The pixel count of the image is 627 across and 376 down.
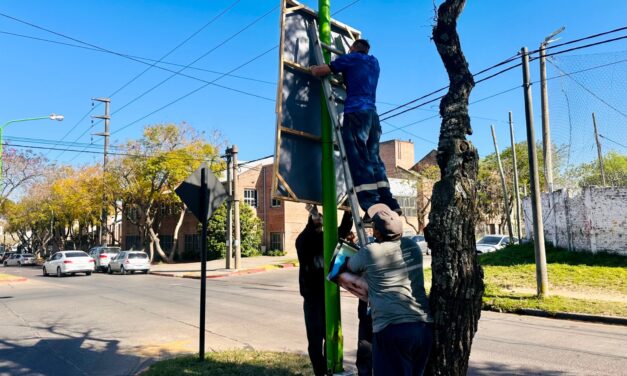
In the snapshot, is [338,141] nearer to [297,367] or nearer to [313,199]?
[313,199]

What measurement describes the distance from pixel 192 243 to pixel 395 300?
131ft

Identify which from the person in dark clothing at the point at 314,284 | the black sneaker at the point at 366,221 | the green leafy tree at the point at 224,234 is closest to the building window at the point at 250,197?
the green leafy tree at the point at 224,234

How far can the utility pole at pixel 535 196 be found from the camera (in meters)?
12.5

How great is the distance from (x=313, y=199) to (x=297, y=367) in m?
2.32

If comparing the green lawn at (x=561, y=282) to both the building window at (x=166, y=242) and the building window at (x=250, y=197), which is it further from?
the building window at (x=166, y=242)

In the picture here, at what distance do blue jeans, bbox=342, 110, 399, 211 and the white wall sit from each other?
1659cm

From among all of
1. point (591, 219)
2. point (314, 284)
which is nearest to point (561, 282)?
point (591, 219)

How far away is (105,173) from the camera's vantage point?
126 feet

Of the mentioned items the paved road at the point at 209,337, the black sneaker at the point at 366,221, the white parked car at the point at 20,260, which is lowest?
the white parked car at the point at 20,260

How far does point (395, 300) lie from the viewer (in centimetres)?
304

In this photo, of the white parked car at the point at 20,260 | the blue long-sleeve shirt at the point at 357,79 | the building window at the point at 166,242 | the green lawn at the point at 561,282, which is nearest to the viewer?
the blue long-sleeve shirt at the point at 357,79

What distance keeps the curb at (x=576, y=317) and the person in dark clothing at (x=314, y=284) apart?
7.94m

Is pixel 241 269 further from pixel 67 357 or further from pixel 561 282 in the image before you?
pixel 67 357

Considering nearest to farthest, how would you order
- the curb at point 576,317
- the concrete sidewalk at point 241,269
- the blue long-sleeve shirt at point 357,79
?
the blue long-sleeve shirt at point 357,79 → the curb at point 576,317 → the concrete sidewalk at point 241,269
